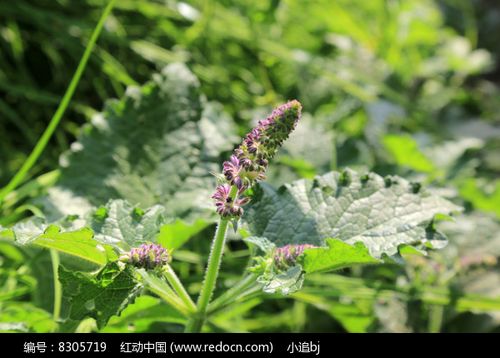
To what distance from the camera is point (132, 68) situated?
158 cm

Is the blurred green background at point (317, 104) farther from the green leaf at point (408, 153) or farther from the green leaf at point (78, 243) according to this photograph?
the green leaf at point (78, 243)

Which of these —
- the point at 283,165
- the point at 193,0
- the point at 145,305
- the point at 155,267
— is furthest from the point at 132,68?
the point at 155,267

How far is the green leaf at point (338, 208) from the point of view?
2.71ft

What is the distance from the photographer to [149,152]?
1.04 meters

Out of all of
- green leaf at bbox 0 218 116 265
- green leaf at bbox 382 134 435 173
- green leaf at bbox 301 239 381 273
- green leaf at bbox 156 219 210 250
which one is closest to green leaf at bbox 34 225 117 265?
green leaf at bbox 0 218 116 265

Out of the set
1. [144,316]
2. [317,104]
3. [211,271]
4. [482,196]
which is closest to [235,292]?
[211,271]

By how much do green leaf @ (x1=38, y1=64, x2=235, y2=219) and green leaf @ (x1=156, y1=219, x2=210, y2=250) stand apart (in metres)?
0.09

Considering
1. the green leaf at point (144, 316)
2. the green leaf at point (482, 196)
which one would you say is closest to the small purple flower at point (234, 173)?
the green leaf at point (144, 316)

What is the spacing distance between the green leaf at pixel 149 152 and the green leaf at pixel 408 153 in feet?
1.38

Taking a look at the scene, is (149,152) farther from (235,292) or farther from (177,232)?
(235,292)

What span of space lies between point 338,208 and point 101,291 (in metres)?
0.31
